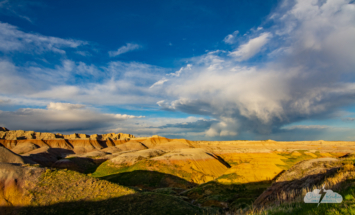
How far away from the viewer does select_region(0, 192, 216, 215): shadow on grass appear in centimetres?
1962

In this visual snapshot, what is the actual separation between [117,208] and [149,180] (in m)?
36.2

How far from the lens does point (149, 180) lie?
5509cm

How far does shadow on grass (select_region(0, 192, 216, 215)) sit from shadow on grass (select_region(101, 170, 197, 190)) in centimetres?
3022

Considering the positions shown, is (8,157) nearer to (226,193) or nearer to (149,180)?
(149,180)

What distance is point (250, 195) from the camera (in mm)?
30250

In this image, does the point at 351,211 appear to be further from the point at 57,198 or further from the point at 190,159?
the point at 190,159

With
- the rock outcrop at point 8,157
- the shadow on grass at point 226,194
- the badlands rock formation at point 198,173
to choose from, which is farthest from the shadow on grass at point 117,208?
the rock outcrop at point 8,157

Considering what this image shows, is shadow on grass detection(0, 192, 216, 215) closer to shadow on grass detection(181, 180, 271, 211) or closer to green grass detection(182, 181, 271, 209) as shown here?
shadow on grass detection(181, 180, 271, 211)

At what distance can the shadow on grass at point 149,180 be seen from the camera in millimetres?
52531

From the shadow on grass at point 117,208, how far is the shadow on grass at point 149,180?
30.2m

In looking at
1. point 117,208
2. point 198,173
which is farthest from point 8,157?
point 198,173

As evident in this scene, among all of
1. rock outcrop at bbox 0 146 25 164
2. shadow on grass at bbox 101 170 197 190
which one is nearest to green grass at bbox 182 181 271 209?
shadow on grass at bbox 101 170 197 190

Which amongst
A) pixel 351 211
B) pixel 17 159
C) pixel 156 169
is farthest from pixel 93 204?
pixel 17 159

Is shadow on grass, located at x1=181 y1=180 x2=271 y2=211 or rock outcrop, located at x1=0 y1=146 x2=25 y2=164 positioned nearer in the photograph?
shadow on grass, located at x1=181 y1=180 x2=271 y2=211
